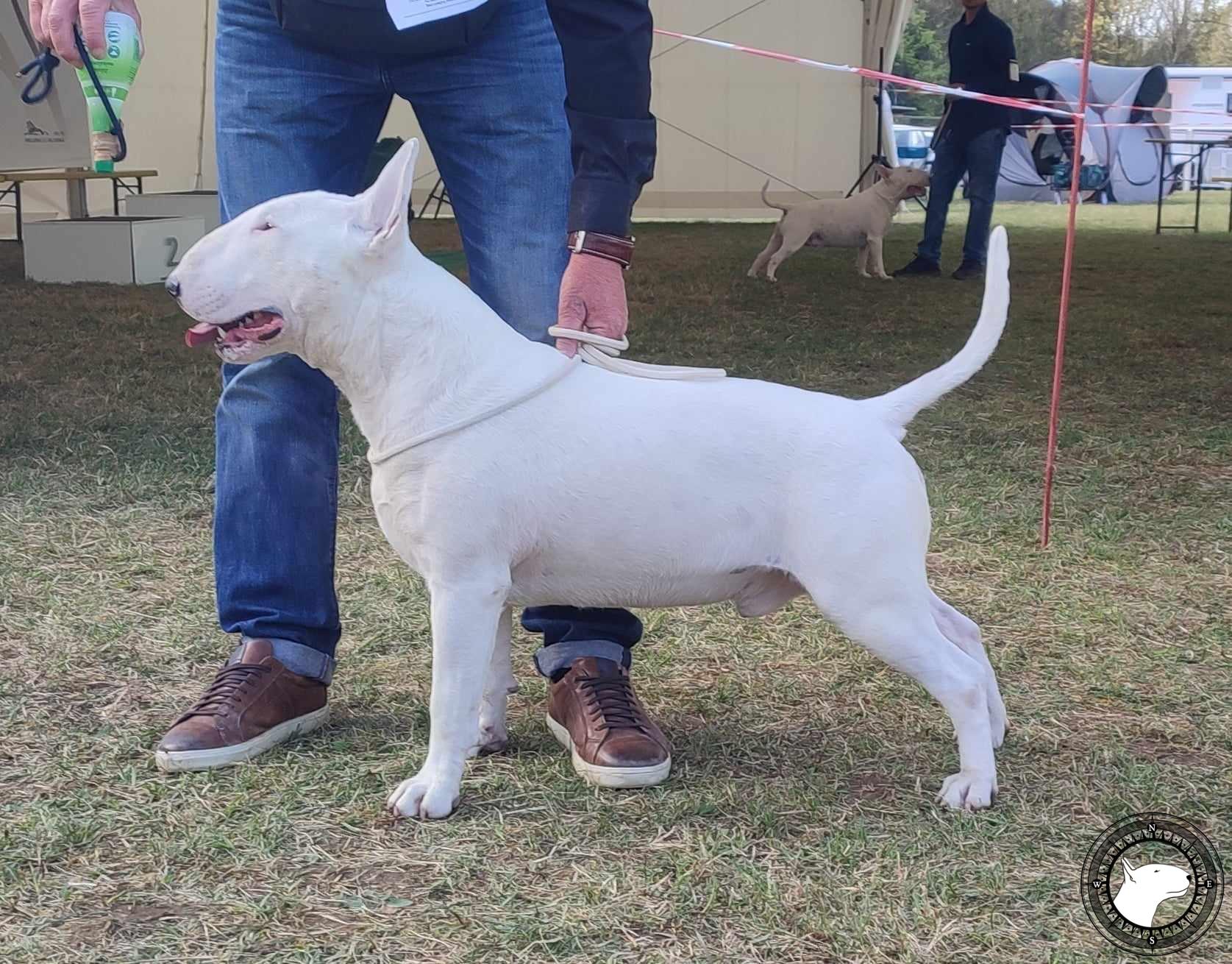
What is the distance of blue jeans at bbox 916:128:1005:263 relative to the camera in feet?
28.6

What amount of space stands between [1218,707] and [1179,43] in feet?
73.8

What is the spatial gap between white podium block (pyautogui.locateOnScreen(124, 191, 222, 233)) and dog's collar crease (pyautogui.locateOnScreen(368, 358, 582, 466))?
757 centimetres

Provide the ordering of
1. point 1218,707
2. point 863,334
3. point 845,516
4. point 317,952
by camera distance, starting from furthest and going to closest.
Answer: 1. point 863,334
2. point 1218,707
3. point 845,516
4. point 317,952

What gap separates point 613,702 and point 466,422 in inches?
21.8

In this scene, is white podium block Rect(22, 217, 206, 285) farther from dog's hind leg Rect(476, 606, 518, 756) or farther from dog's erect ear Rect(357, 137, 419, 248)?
dog's erect ear Rect(357, 137, 419, 248)

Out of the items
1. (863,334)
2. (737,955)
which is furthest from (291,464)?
(863,334)

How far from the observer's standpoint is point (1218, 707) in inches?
89.8

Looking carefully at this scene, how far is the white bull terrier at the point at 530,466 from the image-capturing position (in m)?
1.78

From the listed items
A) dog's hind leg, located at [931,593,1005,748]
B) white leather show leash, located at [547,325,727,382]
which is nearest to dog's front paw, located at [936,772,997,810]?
dog's hind leg, located at [931,593,1005,748]

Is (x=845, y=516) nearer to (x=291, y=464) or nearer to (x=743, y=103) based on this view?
(x=291, y=464)

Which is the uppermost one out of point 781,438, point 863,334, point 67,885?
point 781,438

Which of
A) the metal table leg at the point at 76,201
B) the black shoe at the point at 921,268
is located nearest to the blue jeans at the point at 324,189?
the black shoe at the point at 921,268

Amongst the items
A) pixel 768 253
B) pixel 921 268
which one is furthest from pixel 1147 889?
pixel 921 268

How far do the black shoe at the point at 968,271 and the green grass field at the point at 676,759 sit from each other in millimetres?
4559
